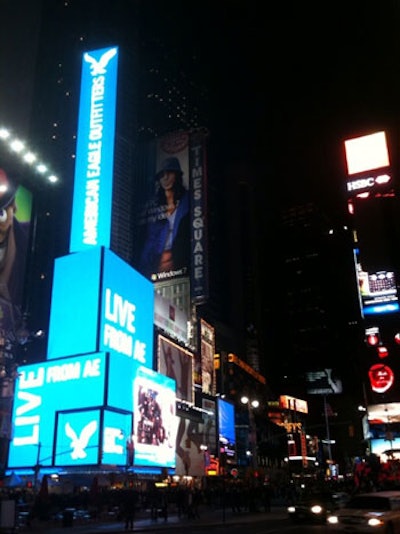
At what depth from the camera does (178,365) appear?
5891 centimetres

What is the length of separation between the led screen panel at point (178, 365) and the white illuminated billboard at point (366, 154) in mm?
25333

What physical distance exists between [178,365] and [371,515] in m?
45.7

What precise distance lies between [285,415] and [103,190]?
299 ft

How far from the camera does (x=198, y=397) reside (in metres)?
67.5

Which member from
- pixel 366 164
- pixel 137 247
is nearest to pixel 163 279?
pixel 137 247

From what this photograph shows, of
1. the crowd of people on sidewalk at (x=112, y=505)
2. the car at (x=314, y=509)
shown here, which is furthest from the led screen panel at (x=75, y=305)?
the car at (x=314, y=509)

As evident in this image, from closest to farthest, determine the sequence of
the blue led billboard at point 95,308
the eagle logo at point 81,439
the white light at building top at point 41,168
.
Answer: the eagle logo at point 81,439 → the blue led billboard at point 95,308 → the white light at building top at point 41,168

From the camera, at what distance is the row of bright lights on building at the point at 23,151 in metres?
42.7

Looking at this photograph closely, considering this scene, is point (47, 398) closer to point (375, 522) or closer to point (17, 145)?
point (17, 145)

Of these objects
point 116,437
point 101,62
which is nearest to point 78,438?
point 116,437

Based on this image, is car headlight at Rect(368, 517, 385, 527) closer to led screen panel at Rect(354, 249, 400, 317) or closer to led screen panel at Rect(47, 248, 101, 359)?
led screen panel at Rect(47, 248, 101, 359)

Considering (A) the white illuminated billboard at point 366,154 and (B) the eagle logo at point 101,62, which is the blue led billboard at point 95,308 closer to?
(B) the eagle logo at point 101,62

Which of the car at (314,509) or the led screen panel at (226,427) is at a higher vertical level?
the led screen panel at (226,427)

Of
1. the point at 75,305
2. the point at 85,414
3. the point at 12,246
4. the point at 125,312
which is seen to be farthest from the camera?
the point at 12,246
